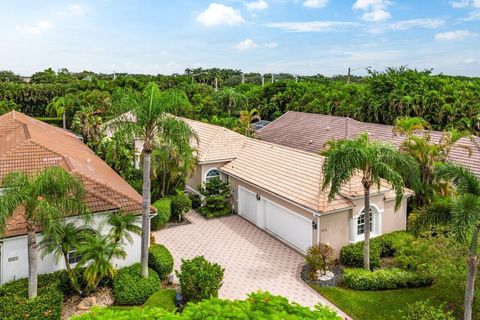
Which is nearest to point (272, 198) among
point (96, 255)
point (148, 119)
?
point (148, 119)

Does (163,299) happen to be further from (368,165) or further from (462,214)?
(462,214)

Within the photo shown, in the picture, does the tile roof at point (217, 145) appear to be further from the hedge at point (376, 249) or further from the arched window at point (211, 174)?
the hedge at point (376, 249)

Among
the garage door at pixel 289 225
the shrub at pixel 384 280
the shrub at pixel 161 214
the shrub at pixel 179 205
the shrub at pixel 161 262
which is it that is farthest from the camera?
the shrub at pixel 179 205

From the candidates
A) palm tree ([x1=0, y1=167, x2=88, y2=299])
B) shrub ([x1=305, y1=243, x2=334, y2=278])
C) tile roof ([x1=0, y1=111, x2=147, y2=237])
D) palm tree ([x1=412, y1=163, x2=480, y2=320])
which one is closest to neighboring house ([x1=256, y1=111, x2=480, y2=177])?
shrub ([x1=305, y1=243, x2=334, y2=278])

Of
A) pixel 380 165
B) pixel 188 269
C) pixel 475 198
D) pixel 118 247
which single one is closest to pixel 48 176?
pixel 118 247

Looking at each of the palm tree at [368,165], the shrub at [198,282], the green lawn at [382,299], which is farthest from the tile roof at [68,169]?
the green lawn at [382,299]

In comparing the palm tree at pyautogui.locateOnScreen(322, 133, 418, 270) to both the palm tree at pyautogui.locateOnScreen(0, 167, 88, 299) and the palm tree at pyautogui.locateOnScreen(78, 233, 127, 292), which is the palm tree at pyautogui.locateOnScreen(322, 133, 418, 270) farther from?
the palm tree at pyautogui.locateOnScreen(0, 167, 88, 299)
